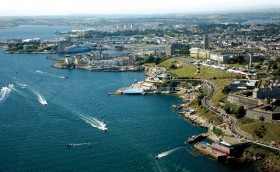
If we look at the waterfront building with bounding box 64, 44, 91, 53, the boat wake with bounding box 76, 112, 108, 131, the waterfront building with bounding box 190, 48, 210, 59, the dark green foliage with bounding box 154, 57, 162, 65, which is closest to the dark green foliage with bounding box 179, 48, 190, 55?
the waterfront building with bounding box 190, 48, 210, 59

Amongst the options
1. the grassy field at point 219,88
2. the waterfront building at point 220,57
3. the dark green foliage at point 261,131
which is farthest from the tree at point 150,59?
the dark green foliage at point 261,131

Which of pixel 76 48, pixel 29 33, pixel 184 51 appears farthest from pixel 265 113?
pixel 29 33

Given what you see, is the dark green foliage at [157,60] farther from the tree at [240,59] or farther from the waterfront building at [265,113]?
the waterfront building at [265,113]

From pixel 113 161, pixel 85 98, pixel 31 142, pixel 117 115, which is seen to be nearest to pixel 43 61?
pixel 85 98

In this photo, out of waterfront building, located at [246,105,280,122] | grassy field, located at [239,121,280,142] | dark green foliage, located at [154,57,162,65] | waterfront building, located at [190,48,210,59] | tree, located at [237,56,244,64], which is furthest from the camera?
waterfront building, located at [190,48,210,59]

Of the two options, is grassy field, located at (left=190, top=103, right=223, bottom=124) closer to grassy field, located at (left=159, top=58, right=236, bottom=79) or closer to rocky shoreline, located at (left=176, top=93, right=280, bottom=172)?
rocky shoreline, located at (left=176, top=93, right=280, bottom=172)

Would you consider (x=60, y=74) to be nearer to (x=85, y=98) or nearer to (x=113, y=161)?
(x=85, y=98)
